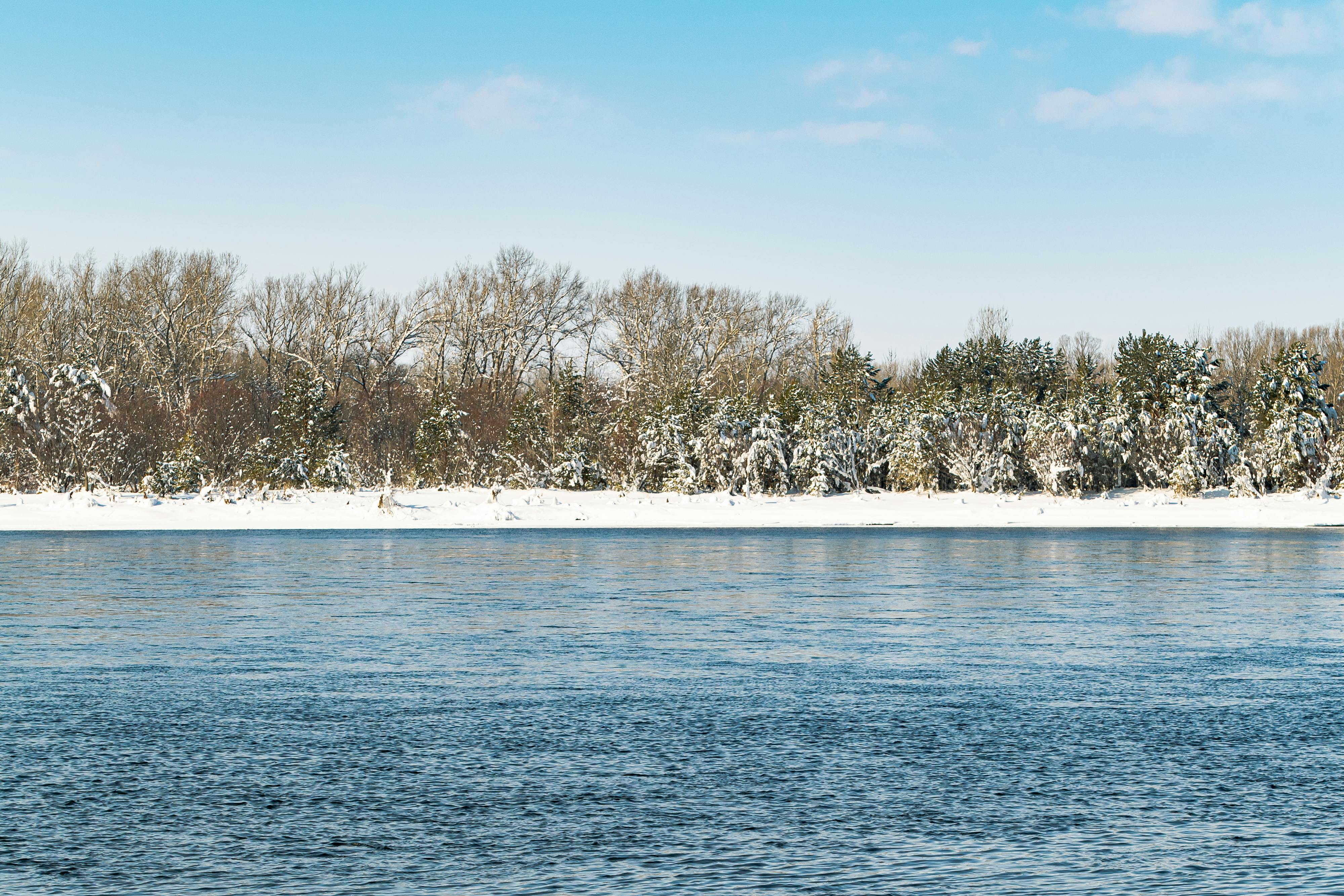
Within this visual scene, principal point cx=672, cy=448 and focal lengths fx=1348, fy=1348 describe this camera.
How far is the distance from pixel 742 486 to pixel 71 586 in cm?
3033

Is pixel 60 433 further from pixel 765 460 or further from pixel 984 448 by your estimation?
pixel 984 448

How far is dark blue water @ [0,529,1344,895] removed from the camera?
4.96m

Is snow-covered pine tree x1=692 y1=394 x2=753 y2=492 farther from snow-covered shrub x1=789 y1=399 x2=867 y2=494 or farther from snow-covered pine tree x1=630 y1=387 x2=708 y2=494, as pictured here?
snow-covered shrub x1=789 y1=399 x2=867 y2=494

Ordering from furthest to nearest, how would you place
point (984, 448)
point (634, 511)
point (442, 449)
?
point (442, 449)
point (984, 448)
point (634, 511)

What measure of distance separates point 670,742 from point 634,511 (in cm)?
3170

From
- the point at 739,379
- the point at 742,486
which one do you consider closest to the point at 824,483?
the point at 742,486

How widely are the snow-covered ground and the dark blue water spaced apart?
18677mm

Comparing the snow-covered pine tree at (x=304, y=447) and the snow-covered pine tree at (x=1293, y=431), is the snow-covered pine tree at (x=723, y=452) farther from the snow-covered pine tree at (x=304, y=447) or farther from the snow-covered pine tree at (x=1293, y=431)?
the snow-covered pine tree at (x=1293, y=431)

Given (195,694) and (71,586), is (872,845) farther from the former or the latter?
(71,586)

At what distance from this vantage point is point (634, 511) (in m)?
38.8

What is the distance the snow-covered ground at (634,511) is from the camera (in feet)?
110

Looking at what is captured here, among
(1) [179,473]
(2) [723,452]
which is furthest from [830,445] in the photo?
(1) [179,473]

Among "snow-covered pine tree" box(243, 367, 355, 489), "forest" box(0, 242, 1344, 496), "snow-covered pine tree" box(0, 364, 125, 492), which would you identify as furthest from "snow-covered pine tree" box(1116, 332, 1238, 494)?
"snow-covered pine tree" box(0, 364, 125, 492)

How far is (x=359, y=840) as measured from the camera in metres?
5.22
